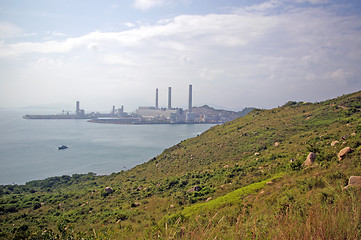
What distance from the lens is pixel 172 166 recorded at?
344 inches

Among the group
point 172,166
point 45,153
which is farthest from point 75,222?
point 45,153

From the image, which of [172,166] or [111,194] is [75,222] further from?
[172,166]

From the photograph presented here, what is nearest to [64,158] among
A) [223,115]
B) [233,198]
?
[233,198]

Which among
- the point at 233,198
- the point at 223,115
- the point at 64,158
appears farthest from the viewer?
the point at 223,115

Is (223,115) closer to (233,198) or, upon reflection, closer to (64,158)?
(64,158)

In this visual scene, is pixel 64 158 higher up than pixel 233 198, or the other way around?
pixel 233 198

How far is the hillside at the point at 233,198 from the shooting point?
1196mm

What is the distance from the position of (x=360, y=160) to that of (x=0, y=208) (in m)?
7.06

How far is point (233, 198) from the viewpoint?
11.5 ft

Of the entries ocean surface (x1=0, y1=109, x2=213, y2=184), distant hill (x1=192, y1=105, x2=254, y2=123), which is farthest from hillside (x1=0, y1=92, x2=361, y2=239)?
distant hill (x1=192, y1=105, x2=254, y2=123)

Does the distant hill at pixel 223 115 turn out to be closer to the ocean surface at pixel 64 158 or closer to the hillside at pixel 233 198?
the ocean surface at pixel 64 158

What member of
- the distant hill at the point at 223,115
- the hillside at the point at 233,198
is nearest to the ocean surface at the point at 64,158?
the hillside at the point at 233,198

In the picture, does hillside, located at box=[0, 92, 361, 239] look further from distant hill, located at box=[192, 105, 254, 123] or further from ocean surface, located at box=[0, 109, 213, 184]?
distant hill, located at box=[192, 105, 254, 123]

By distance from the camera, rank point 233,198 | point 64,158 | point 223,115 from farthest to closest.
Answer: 1. point 223,115
2. point 64,158
3. point 233,198
